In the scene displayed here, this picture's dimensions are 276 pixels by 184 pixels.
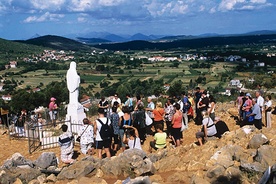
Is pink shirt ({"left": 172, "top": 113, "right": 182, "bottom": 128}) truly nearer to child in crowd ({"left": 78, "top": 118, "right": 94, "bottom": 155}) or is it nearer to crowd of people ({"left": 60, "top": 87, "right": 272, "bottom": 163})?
crowd of people ({"left": 60, "top": 87, "right": 272, "bottom": 163})

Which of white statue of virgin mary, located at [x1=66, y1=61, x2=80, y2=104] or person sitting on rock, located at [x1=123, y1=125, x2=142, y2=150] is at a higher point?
white statue of virgin mary, located at [x1=66, y1=61, x2=80, y2=104]

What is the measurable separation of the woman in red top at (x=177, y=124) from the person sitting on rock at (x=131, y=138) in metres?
1.25

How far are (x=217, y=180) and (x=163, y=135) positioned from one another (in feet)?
10.2

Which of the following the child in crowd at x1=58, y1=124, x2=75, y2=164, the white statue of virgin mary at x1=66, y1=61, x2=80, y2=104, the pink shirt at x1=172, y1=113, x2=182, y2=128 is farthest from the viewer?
the white statue of virgin mary at x1=66, y1=61, x2=80, y2=104

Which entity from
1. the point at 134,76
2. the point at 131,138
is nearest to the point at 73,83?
the point at 131,138

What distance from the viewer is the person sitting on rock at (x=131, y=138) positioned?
8805 mm

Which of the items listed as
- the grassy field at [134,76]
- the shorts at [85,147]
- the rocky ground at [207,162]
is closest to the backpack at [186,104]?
the rocky ground at [207,162]

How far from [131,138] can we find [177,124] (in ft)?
4.95

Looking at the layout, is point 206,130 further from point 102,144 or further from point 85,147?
point 85,147

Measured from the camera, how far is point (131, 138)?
890 centimetres

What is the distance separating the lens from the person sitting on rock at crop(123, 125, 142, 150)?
8805 millimetres

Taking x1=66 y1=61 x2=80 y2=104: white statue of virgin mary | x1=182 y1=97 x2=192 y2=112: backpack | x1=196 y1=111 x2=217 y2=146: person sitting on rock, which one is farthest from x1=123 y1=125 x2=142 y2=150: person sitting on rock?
x1=66 y1=61 x2=80 y2=104: white statue of virgin mary

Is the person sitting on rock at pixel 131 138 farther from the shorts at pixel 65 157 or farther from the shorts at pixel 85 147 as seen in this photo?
the shorts at pixel 65 157

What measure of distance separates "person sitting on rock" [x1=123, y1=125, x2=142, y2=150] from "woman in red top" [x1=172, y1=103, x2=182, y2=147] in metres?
1.25
